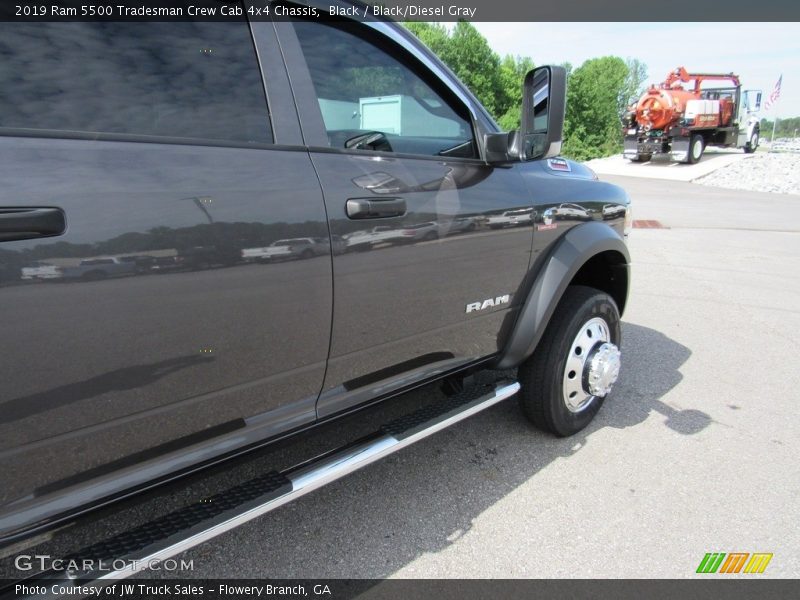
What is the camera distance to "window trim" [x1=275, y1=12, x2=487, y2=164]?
1.76 metres

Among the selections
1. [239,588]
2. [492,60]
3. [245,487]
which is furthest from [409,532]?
[492,60]

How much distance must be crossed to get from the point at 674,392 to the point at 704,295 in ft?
8.98

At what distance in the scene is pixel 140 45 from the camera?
1.50m

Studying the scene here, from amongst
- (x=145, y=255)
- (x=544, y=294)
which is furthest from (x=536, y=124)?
(x=145, y=255)

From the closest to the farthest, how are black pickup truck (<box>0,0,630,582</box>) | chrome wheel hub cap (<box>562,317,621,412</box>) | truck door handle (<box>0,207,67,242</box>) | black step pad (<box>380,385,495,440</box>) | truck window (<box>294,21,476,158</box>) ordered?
truck door handle (<box>0,207,67,242</box>), black pickup truck (<box>0,0,630,582</box>), truck window (<box>294,21,476,158</box>), black step pad (<box>380,385,495,440</box>), chrome wheel hub cap (<box>562,317,621,412</box>)

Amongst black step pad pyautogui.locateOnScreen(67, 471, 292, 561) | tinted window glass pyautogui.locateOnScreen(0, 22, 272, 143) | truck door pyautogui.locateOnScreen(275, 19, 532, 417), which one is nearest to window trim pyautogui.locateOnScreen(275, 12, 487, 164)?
truck door pyautogui.locateOnScreen(275, 19, 532, 417)

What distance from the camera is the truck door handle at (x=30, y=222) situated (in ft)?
3.76

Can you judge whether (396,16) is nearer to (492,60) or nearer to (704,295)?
(704,295)

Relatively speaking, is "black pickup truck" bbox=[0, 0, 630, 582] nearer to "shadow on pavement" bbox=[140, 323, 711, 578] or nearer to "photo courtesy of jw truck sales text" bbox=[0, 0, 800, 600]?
"photo courtesy of jw truck sales text" bbox=[0, 0, 800, 600]

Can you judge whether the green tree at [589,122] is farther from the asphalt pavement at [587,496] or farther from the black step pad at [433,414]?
the black step pad at [433,414]

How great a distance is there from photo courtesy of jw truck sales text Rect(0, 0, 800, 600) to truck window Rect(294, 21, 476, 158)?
11 mm

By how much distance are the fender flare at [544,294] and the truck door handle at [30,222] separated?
1.89 m

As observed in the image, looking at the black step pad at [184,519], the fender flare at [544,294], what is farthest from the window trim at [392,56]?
the black step pad at [184,519]

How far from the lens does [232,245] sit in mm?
1484
